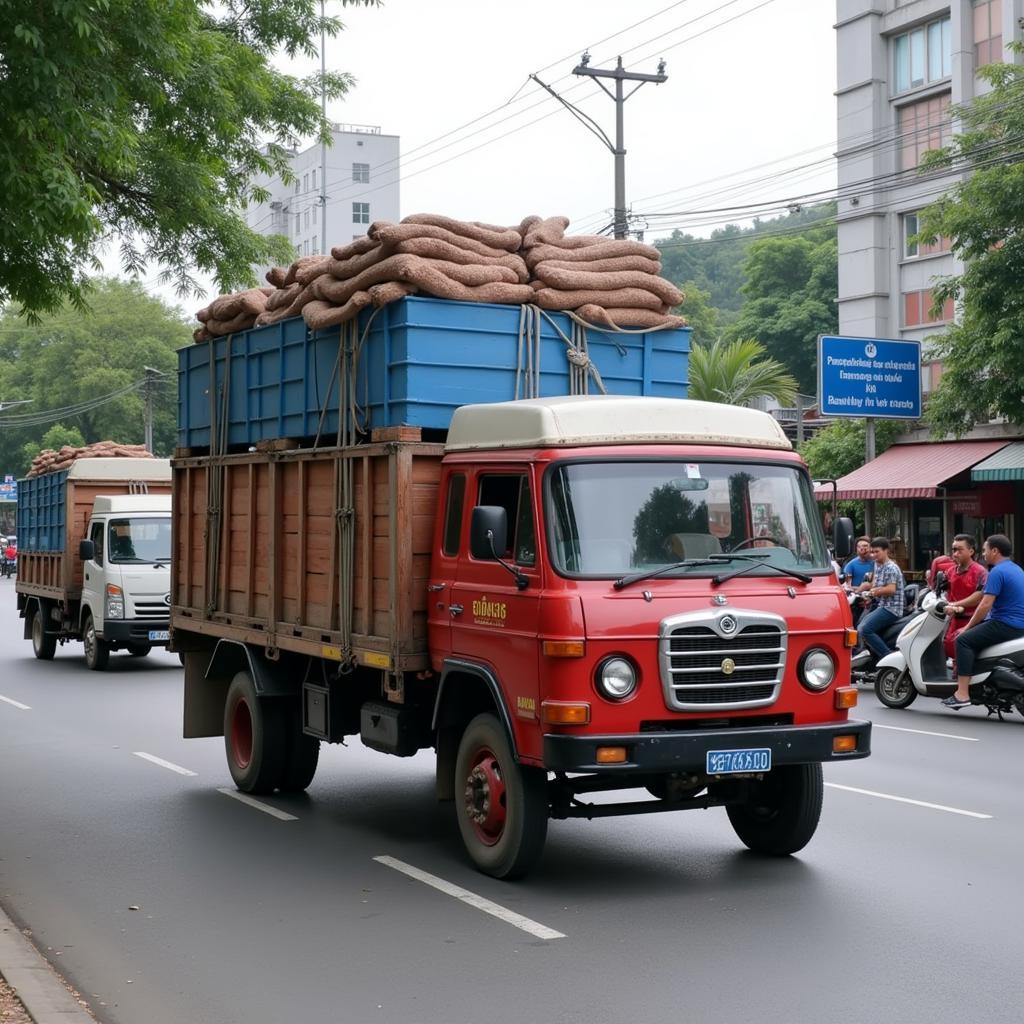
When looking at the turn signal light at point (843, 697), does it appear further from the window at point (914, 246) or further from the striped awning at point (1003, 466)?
the window at point (914, 246)

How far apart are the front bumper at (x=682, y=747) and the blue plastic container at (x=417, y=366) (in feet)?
7.80

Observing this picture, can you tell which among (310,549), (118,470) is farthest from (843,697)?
(118,470)

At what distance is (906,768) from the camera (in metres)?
11.7

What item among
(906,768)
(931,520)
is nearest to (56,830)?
(906,768)

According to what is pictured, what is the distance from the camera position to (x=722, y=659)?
24.2 ft

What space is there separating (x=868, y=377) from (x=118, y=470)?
12005 mm

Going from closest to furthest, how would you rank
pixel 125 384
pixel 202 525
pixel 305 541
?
pixel 305 541
pixel 202 525
pixel 125 384

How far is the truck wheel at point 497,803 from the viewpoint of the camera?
7.48m

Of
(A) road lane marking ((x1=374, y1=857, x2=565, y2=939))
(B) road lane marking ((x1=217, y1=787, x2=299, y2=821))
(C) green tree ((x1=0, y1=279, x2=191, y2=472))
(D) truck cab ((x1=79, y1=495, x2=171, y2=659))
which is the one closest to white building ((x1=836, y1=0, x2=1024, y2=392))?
(D) truck cab ((x1=79, y1=495, x2=171, y2=659))

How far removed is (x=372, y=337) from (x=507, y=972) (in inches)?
162

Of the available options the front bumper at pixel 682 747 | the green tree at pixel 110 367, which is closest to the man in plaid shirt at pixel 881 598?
the front bumper at pixel 682 747

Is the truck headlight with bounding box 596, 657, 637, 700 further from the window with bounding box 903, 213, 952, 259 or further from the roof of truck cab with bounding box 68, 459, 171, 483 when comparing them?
the window with bounding box 903, 213, 952, 259

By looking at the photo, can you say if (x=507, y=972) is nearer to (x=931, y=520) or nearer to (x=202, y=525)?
(x=202, y=525)

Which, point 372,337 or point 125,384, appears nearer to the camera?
point 372,337
